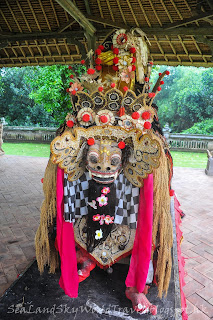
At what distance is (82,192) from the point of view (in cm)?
219

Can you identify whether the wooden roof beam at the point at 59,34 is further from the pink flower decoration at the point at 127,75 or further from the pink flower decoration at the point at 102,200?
the pink flower decoration at the point at 102,200

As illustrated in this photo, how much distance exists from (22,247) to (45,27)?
4299mm

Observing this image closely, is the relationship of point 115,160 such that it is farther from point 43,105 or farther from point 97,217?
point 43,105

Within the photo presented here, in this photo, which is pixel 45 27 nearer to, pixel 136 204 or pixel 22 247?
pixel 22 247

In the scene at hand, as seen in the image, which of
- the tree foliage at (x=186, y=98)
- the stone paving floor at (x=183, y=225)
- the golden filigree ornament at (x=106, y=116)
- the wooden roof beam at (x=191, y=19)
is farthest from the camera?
the tree foliage at (x=186, y=98)

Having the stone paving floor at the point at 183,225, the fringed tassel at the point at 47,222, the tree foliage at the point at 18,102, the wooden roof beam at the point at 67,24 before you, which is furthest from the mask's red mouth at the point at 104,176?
the tree foliage at the point at 18,102

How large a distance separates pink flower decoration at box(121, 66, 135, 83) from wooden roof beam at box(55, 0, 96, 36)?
6.07 ft

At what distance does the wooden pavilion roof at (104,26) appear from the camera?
4328 millimetres

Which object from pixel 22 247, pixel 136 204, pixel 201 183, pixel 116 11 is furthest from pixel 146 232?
pixel 201 183

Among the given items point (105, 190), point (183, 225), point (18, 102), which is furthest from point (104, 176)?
point (18, 102)

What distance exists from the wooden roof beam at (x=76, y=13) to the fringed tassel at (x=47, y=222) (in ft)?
8.64

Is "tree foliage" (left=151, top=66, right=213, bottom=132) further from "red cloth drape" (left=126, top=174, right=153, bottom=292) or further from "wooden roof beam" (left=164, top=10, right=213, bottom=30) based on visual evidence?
"red cloth drape" (left=126, top=174, right=153, bottom=292)

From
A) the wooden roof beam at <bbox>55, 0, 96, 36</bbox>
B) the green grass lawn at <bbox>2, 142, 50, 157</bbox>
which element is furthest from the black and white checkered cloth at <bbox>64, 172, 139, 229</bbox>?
the green grass lawn at <bbox>2, 142, 50, 157</bbox>

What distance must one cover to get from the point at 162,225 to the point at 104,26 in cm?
440
